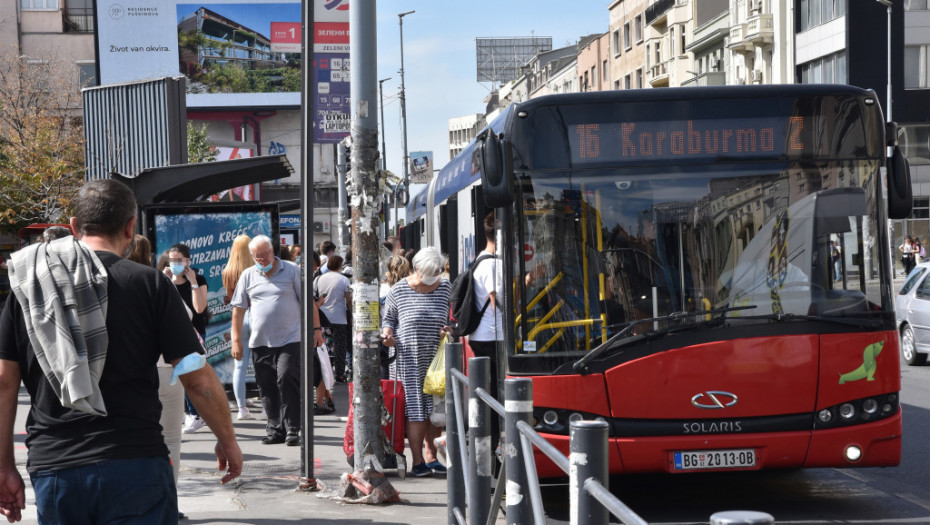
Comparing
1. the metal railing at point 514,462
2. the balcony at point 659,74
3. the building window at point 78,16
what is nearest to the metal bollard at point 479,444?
the metal railing at point 514,462

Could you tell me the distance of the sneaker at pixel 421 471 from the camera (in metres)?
9.28

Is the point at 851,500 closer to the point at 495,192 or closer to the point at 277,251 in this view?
the point at 495,192

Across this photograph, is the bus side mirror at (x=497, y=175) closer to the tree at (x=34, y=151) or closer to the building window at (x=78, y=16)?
the tree at (x=34, y=151)

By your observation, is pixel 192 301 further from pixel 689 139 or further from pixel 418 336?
pixel 689 139

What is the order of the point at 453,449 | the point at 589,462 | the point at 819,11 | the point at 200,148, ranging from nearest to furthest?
the point at 589,462 < the point at 453,449 < the point at 819,11 < the point at 200,148

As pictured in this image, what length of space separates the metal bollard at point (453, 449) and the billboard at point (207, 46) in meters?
47.4

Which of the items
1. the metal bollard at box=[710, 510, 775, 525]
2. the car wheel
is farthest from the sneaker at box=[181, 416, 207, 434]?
the car wheel

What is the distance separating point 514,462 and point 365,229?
3992 millimetres

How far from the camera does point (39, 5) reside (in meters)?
62.1

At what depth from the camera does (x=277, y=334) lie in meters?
10.5

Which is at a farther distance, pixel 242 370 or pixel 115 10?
pixel 115 10

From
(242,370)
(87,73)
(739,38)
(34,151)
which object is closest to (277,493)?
(242,370)

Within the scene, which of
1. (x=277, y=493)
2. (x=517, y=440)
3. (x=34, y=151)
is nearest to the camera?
(x=517, y=440)

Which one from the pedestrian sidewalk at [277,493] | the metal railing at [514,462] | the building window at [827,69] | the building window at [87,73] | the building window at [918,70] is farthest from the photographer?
the building window at [87,73]
